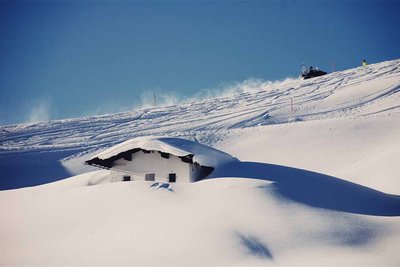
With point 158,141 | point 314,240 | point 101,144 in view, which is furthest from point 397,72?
point 314,240

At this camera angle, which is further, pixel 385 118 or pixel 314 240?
pixel 385 118

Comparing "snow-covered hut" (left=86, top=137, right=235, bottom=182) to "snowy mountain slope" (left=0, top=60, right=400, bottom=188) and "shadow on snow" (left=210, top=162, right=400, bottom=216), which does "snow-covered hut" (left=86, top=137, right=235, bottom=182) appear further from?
"snowy mountain slope" (left=0, top=60, right=400, bottom=188)

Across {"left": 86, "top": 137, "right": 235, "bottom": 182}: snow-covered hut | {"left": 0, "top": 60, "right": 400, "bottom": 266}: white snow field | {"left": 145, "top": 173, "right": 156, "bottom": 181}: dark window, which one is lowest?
{"left": 0, "top": 60, "right": 400, "bottom": 266}: white snow field

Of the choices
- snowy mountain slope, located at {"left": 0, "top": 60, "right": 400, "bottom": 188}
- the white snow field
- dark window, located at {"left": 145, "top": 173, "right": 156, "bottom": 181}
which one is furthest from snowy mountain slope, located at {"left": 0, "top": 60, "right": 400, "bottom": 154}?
dark window, located at {"left": 145, "top": 173, "right": 156, "bottom": 181}

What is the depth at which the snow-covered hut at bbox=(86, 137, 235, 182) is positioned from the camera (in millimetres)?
18750

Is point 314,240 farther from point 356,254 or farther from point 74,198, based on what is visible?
point 74,198

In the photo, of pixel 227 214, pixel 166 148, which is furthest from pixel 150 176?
pixel 227 214

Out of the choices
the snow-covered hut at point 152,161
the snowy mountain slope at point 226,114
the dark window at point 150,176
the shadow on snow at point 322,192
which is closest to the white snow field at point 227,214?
the shadow on snow at point 322,192

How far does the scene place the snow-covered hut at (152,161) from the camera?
18.8m

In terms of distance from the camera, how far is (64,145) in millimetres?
38688

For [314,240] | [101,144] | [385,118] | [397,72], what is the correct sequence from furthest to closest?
[397,72] → [101,144] → [385,118] → [314,240]

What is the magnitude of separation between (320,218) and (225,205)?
3.41m

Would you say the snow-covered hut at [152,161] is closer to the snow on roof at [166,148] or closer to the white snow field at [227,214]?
the snow on roof at [166,148]

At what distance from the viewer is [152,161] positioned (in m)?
19.4
